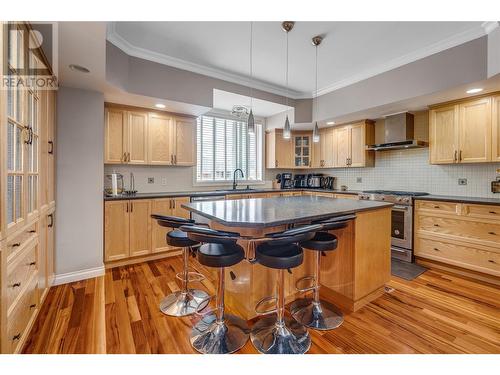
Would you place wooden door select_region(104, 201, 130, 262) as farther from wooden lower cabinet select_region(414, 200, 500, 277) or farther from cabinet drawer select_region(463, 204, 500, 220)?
cabinet drawer select_region(463, 204, 500, 220)

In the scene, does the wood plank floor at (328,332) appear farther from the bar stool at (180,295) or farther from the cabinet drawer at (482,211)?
the cabinet drawer at (482,211)

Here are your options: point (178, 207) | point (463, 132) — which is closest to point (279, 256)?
point (178, 207)

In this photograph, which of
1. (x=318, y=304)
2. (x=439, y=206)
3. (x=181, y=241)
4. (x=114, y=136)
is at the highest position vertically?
(x=114, y=136)

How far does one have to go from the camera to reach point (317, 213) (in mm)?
1847

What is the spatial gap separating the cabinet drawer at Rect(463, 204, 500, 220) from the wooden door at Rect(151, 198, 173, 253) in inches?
157

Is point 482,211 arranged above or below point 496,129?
below

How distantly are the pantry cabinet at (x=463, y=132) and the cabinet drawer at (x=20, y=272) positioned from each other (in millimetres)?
4767

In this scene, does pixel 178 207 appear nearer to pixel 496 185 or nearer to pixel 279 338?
pixel 279 338

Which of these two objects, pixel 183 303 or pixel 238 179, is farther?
pixel 238 179

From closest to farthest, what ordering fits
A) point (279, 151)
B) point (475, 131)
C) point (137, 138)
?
point (475, 131) → point (137, 138) → point (279, 151)

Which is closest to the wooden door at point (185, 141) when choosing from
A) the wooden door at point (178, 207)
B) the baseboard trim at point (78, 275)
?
the wooden door at point (178, 207)

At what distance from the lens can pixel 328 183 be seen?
5.24 metres

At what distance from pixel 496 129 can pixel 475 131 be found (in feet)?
0.64

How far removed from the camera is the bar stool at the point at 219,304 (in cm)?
148
